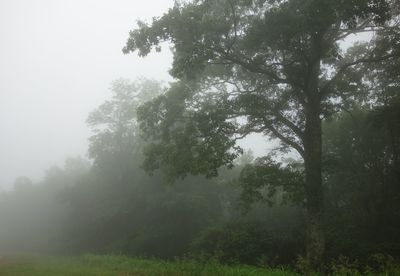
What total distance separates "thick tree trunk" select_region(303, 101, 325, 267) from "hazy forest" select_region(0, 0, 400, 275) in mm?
49

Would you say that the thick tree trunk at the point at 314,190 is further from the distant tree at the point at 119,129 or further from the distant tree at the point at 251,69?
the distant tree at the point at 119,129

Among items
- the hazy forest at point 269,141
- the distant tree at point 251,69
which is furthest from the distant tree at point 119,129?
the distant tree at point 251,69

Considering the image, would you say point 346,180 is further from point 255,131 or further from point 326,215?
point 255,131

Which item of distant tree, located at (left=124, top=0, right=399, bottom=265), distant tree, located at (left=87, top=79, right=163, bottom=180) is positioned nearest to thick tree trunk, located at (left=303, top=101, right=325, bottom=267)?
distant tree, located at (left=124, top=0, right=399, bottom=265)

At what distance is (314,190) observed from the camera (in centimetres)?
1395

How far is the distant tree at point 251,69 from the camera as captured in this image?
42.7ft

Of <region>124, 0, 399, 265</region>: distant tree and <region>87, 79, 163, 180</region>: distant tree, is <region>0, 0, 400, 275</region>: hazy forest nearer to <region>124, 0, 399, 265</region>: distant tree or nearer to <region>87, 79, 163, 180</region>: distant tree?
<region>124, 0, 399, 265</region>: distant tree

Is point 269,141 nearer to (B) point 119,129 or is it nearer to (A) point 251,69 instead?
(A) point 251,69

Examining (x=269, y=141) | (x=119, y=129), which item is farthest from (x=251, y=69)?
(x=119, y=129)

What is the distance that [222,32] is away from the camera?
1398 cm

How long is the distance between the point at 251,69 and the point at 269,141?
7009 mm

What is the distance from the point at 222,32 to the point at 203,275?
28.9 feet

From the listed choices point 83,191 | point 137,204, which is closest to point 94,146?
point 83,191

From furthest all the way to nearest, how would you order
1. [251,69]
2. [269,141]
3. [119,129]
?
[119,129], [269,141], [251,69]
